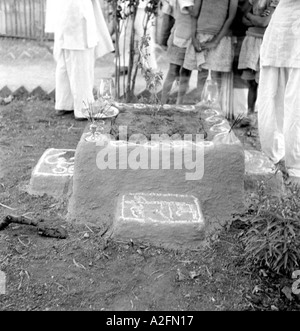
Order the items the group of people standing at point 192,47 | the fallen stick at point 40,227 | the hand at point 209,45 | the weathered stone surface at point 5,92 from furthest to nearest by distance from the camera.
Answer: the weathered stone surface at point 5,92 < the hand at point 209,45 < the group of people standing at point 192,47 < the fallen stick at point 40,227

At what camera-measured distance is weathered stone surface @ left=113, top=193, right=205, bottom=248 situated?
3.15 metres

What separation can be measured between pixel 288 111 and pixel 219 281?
1832 millimetres

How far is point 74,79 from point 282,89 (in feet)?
7.52

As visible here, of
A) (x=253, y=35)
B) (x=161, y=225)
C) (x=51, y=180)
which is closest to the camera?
(x=161, y=225)

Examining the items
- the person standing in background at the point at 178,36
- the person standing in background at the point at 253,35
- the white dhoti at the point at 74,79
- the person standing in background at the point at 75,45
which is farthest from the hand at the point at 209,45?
the white dhoti at the point at 74,79

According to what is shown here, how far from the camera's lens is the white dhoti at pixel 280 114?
4.21 meters

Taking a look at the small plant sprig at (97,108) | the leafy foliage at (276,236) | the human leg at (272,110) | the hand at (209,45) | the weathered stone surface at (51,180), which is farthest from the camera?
the hand at (209,45)

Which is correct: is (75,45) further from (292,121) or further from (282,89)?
(292,121)

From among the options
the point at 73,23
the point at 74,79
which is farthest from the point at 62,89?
the point at 73,23

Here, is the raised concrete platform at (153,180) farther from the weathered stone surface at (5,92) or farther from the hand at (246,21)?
the weathered stone surface at (5,92)

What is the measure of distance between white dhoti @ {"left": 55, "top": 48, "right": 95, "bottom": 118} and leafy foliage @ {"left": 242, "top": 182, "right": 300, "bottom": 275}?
3094 mm

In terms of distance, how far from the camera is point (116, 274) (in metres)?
2.97

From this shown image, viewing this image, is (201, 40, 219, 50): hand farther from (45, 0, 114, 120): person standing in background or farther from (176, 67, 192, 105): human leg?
(45, 0, 114, 120): person standing in background

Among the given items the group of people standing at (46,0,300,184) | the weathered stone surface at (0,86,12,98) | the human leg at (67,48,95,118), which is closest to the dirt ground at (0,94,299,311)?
the group of people standing at (46,0,300,184)
